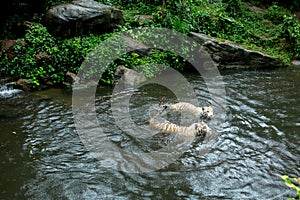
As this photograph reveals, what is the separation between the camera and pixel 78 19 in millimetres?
10672

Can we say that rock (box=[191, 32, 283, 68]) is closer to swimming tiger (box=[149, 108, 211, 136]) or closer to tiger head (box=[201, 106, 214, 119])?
tiger head (box=[201, 106, 214, 119])

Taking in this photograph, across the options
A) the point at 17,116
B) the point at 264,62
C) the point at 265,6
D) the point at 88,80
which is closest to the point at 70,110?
the point at 17,116

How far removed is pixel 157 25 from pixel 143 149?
7.01 m

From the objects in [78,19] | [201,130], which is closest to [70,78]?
[78,19]

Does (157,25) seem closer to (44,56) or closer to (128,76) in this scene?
(128,76)

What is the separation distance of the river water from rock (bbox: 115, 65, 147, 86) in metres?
0.99

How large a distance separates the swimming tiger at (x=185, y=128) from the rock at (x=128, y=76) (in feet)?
9.90

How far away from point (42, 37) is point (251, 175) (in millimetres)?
8231

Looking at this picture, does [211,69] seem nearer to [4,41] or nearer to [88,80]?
[88,80]

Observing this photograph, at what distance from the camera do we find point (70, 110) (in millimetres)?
7703

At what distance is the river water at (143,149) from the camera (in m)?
4.82

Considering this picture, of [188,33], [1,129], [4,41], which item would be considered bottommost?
[1,129]

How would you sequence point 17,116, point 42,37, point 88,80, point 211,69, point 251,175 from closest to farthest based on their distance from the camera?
point 251,175 → point 17,116 → point 88,80 → point 42,37 → point 211,69

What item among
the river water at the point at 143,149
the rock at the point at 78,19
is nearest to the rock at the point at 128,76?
the river water at the point at 143,149
